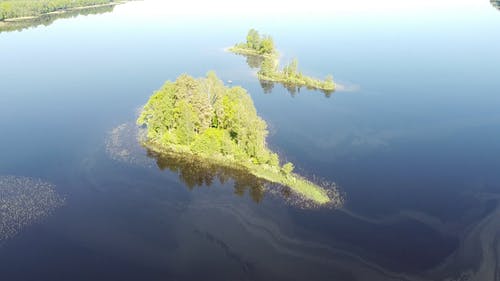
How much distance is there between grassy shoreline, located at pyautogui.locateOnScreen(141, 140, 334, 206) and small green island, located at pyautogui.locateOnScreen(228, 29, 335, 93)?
155 feet

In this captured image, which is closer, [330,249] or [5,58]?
[330,249]

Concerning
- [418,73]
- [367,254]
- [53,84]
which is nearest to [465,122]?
[418,73]

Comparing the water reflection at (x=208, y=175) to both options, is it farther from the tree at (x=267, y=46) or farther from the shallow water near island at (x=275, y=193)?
the tree at (x=267, y=46)

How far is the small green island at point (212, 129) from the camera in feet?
221

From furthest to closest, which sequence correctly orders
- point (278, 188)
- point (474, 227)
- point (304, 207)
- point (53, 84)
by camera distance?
point (53, 84)
point (278, 188)
point (304, 207)
point (474, 227)

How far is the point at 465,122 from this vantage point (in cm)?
8556

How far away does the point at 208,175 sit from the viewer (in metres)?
66.7

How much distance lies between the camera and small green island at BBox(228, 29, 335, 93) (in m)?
110

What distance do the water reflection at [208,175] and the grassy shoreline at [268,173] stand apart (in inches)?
35.5

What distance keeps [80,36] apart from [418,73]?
131282mm

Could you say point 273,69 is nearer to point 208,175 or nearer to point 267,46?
point 267,46

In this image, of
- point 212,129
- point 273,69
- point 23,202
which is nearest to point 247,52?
point 273,69

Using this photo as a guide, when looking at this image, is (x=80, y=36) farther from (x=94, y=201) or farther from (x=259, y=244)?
(x=259, y=244)

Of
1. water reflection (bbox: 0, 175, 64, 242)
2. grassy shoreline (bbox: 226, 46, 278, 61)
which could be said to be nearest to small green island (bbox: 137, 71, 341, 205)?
water reflection (bbox: 0, 175, 64, 242)
